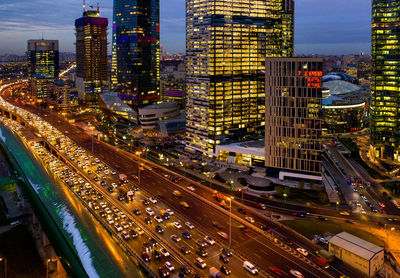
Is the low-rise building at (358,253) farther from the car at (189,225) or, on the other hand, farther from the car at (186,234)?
the car at (189,225)

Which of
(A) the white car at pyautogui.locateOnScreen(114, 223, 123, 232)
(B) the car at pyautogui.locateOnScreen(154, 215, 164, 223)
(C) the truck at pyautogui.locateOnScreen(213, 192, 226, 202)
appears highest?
(C) the truck at pyautogui.locateOnScreen(213, 192, 226, 202)

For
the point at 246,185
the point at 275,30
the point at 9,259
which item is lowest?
the point at 9,259

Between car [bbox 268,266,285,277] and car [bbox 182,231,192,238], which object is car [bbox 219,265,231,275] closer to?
car [bbox 268,266,285,277]

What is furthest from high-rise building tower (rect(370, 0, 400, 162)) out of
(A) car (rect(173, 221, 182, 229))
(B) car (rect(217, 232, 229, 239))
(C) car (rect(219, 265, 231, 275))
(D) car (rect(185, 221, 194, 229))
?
(C) car (rect(219, 265, 231, 275))

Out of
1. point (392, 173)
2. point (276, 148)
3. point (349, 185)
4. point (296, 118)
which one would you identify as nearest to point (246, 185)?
point (276, 148)

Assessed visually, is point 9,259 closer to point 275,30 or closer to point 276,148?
point 276,148

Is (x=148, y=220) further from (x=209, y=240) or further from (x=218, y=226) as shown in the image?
(x=209, y=240)

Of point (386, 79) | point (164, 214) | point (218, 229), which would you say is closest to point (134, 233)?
point (164, 214)
